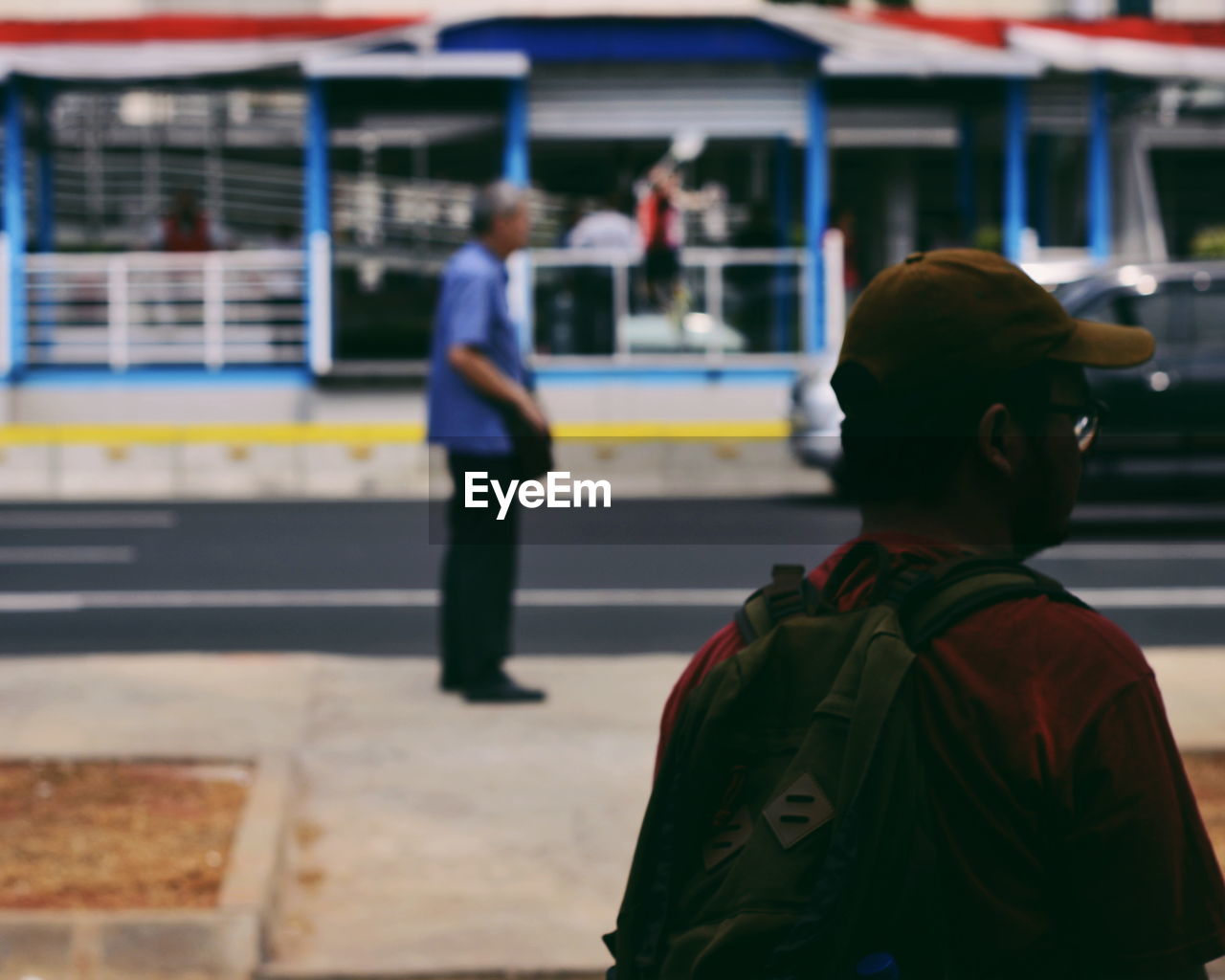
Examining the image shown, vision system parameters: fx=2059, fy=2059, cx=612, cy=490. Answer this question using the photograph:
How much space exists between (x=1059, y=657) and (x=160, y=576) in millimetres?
10611

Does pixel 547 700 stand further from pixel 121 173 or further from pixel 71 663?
pixel 121 173

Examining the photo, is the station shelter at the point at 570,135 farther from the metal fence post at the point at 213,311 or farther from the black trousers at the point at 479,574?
the black trousers at the point at 479,574

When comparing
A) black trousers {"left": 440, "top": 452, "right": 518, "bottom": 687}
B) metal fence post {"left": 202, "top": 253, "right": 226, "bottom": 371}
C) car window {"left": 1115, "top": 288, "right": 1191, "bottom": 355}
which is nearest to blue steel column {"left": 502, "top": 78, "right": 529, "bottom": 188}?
metal fence post {"left": 202, "top": 253, "right": 226, "bottom": 371}

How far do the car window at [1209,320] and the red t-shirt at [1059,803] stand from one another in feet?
42.7

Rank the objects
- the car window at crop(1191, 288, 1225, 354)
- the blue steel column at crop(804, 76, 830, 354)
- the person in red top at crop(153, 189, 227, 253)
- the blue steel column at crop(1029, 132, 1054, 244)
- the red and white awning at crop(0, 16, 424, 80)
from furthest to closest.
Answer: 1. the blue steel column at crop(1029, 132, 1054, 244)
2. the person in red top at crop(153, 189, 227, 253)
3. the blue steel column at crop(804, 76, 830, 354)
4. the red and white awning at crop(0, 16, 424, 80)
5. the car window at crop(1191, 288, 1225, 354)

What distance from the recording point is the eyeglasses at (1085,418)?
6.66ft

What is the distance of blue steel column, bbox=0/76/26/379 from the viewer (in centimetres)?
2078

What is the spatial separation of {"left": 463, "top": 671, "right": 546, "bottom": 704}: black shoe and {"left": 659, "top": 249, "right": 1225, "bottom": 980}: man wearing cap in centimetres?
559

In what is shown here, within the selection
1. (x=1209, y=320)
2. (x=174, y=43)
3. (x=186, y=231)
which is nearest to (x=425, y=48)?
(x=174, y=43)

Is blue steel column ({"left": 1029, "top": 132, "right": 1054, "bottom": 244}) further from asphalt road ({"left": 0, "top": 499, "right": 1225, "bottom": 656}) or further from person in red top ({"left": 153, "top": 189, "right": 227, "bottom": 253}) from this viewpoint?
person in red top ({"left": 153, "top": 189, "right": 227, "bottom": 253})

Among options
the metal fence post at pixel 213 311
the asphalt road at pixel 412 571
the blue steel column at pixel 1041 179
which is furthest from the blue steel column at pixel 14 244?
the blue steel column at pixel 1041 179

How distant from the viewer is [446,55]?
808 inches

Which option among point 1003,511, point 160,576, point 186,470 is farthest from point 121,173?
point 1003,511

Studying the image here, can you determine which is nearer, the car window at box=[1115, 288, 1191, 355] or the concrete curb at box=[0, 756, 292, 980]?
the concrete curb at box=[0, 756, 292, 980]
